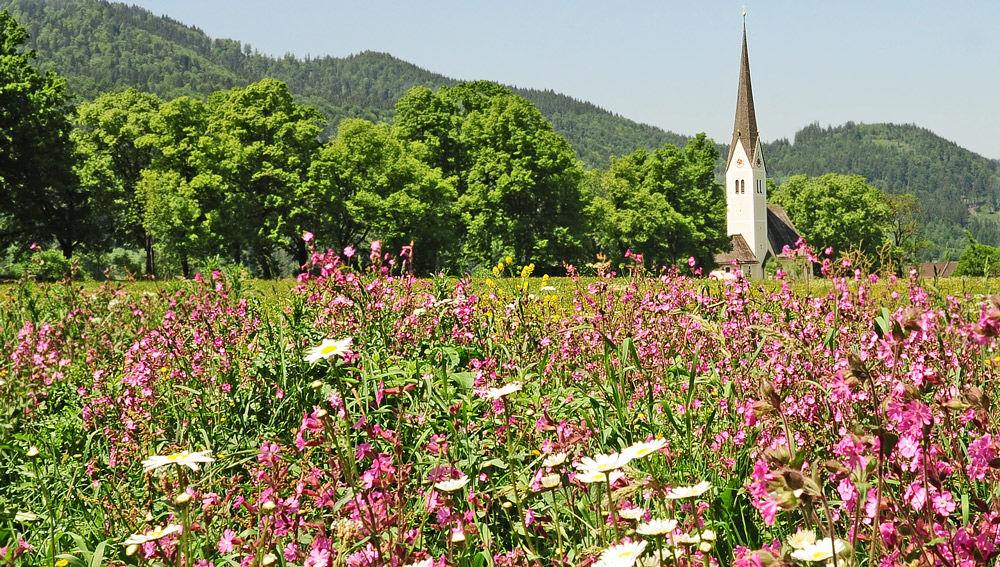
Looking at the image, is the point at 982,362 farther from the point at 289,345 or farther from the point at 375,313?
the point at 289,345

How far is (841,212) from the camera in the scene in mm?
66125

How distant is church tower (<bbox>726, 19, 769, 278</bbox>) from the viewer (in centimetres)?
7262

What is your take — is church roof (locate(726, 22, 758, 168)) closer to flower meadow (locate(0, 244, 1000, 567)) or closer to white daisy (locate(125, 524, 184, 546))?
flower meadow (locate(0, 244, 1000, 567))

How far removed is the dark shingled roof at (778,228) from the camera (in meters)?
75.9

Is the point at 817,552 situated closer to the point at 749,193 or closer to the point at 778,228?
the point at 749,193

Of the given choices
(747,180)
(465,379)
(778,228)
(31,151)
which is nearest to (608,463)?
(465,379)

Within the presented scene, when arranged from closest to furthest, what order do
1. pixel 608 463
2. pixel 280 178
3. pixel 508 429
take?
pixel 608 463 → pixel 508 429 → pixel 280 178

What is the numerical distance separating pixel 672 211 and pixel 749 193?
33.6 m

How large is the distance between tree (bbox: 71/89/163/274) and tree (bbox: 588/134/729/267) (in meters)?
24.0

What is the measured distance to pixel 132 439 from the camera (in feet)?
12.6

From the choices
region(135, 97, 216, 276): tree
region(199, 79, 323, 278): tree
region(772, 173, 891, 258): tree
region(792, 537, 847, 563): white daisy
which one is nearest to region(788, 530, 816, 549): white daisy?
region(792, 537, 847, 563): white daisy

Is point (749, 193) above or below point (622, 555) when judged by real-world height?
above

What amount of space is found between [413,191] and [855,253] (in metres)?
30.5

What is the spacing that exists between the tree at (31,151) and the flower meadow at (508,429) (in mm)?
28552
